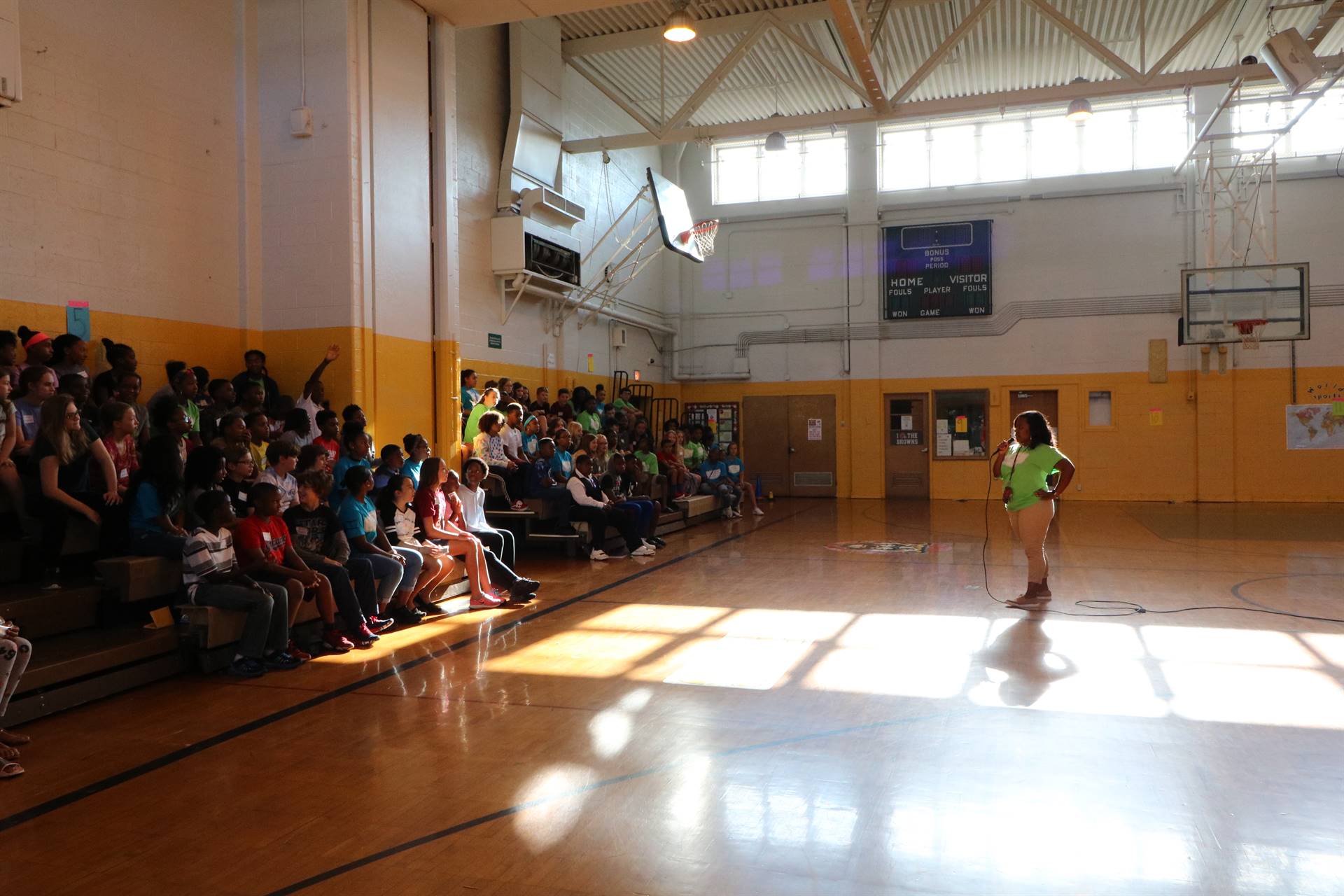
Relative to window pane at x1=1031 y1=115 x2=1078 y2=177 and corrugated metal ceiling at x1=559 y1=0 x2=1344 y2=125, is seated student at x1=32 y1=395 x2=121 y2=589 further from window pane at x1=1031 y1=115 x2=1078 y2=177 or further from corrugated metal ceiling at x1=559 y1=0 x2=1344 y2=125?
window pane at x1=1031 y1=115 x2=1078 y2=177

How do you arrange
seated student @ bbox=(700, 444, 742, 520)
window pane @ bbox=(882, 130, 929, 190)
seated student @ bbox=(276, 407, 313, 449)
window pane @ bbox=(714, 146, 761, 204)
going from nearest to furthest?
seated student @ bbox=(276, 407, 313, 449), seated student @ bbox=(700, 444, 742, 520), window pane @ bbox=(882, 130, 929, 190), window pane @ bbox=(714, 146, 761, 204)

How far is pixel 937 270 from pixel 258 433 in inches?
523

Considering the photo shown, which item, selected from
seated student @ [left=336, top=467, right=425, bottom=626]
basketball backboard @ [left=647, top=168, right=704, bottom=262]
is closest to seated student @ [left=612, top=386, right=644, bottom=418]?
basketball backboard @ [left=647, top=168, right=704, bottom=262]

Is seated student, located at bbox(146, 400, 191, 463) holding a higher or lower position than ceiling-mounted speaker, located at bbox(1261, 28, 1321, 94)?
lower

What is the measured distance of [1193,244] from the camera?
15.7 meters

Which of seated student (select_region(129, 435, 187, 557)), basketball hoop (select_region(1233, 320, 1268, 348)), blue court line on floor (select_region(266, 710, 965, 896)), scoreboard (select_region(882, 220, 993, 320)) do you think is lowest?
blue court line on floor (select_region(266, 710, 965, 896))

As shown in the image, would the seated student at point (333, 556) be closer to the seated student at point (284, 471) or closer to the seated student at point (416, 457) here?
the seated student at point (284, 471)

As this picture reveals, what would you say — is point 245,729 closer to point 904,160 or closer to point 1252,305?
point 1252,305

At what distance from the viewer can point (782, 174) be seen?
58.2 feet

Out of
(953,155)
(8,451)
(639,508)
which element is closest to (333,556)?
(8,451)

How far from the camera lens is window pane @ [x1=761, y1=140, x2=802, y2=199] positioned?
17.7 m

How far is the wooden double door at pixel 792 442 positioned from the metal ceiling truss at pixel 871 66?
642 cm

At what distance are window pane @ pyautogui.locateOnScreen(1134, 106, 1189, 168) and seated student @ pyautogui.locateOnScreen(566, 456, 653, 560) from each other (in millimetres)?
11911

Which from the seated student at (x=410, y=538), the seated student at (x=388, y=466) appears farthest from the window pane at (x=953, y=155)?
the seated student at (x=410, y=538)
